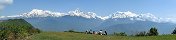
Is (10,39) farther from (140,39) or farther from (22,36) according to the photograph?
(140,39)

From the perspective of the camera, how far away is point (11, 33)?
56281 millimetres

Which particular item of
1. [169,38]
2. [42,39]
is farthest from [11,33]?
[169,38]

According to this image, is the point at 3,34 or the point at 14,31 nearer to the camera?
the point at 3,34

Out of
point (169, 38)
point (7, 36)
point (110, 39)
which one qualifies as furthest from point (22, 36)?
point (169, 38)

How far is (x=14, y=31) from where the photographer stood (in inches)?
2261

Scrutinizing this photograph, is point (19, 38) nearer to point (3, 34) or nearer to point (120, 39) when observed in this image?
point (3, 34)

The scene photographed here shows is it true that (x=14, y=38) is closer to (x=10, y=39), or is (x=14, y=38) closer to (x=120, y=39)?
(x=10, y=39)

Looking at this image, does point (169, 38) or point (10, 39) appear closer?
point (10, 39)

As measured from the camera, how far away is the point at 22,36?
5856 cm

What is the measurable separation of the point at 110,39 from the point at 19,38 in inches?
509

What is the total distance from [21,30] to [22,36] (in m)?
1.02

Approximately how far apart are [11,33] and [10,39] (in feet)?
4.16

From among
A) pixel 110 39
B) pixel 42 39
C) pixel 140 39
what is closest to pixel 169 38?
pixel 140 39

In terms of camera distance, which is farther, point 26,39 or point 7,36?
point 26,39
